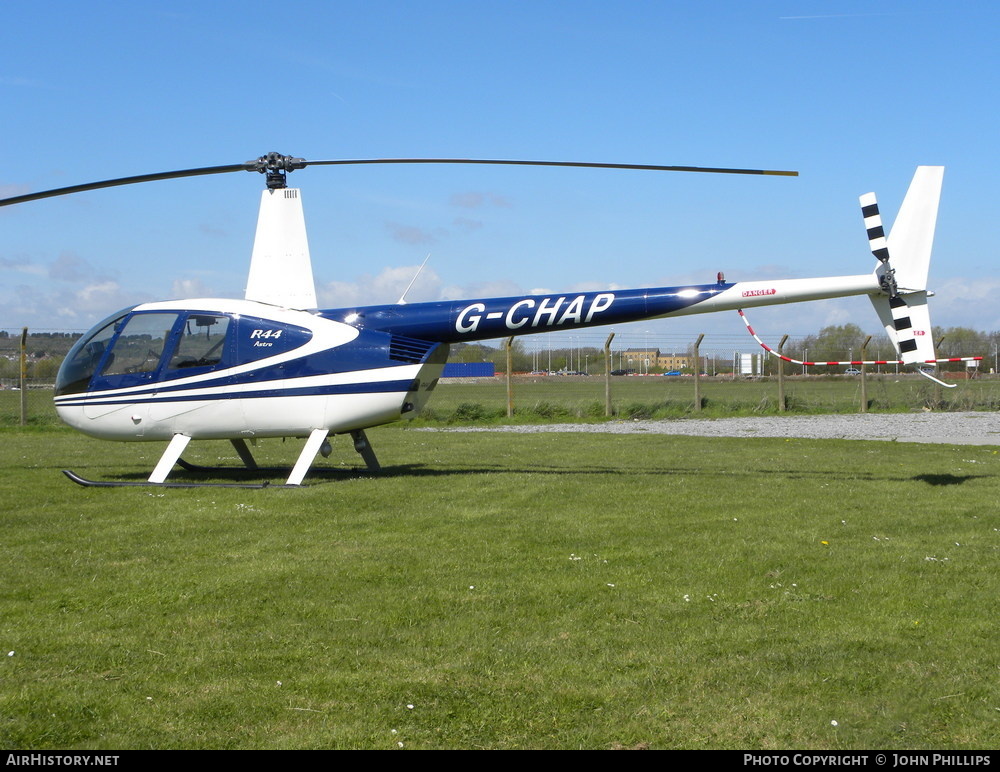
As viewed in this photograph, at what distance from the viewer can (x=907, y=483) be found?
10.9 meters

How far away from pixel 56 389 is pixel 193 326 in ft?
7.24

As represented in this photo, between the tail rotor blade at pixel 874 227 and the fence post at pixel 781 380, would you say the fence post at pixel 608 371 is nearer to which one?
the fence post at pixel 781 380

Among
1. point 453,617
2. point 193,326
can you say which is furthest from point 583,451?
point 453,617

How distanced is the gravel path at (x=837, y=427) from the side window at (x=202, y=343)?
10.5 metres

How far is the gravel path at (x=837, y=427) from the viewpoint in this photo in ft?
59.3

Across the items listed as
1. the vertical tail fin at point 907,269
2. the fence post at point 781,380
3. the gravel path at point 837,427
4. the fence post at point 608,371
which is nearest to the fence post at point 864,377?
the gravel path at point 837,427

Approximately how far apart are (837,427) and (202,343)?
14.5 metres

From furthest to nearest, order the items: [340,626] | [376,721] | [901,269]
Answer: [901,269] < [340,626] < [376,721]

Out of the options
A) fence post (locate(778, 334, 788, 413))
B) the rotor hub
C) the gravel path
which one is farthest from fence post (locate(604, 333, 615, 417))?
the rotor hub

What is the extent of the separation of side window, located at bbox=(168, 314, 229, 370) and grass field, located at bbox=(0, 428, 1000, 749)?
1666mm

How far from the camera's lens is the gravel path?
18083 mm

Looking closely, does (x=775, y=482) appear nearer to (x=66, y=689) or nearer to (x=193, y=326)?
(x=193, y=326)

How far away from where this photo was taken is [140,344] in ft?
37.8

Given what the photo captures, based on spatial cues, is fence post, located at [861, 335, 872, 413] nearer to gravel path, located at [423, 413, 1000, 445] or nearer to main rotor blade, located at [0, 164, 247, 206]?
gravel path, located at [423, 413, 1000, 445]
